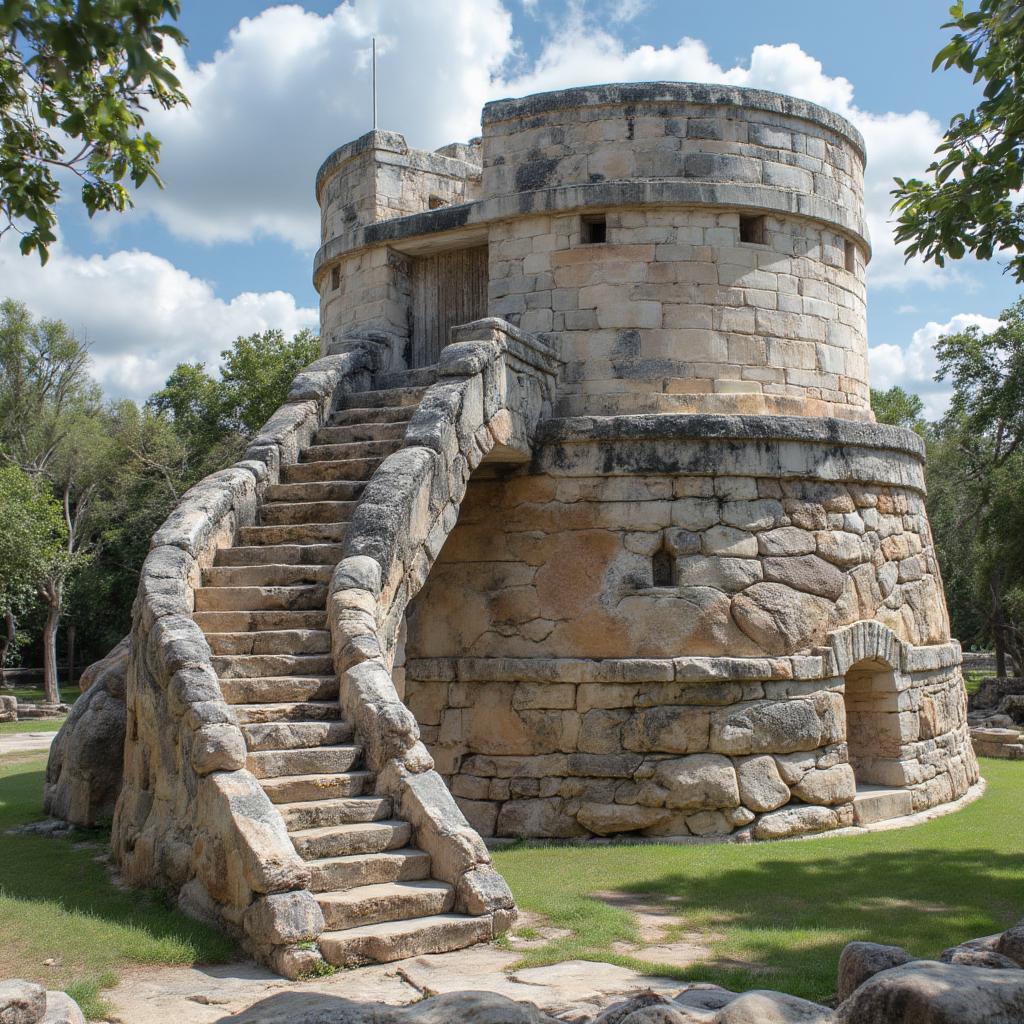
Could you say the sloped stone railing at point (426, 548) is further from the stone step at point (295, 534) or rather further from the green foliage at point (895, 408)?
the green foliage at point (895, 408)

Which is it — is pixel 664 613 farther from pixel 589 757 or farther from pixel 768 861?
pixel 768 861

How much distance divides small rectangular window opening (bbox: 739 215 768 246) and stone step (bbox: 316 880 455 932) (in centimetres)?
730

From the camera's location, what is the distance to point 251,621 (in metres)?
8.07

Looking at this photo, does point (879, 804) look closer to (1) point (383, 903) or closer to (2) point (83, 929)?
(1) point (383, 903)

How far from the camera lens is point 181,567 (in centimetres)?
808

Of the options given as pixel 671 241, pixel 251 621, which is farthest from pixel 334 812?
pixel 671 241

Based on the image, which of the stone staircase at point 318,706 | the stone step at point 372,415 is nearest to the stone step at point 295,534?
the stone staircase at point 318,706

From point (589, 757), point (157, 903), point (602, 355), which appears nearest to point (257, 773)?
point (157, 903)

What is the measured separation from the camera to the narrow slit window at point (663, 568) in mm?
10328

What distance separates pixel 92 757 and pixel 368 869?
4650 millimetres

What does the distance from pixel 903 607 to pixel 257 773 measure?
7296mm

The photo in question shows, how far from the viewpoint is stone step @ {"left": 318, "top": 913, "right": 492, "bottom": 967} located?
5.70 meters

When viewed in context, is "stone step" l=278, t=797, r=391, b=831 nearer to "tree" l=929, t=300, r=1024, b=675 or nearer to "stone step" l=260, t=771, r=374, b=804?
"stone step" l=260, t=771, r=374, b=804

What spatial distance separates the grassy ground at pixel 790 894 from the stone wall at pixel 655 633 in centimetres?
60
